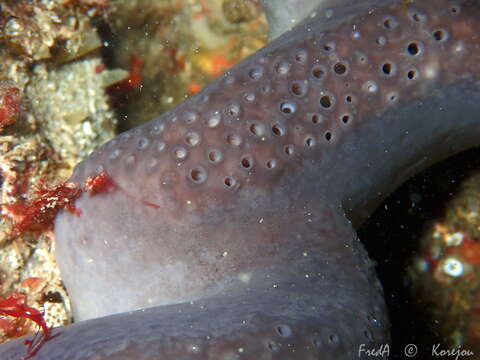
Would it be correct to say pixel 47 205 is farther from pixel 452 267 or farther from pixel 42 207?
pixel 452 267

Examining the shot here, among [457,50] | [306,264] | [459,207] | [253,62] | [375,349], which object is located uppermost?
[253,62]

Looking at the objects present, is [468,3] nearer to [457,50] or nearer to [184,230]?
[457,50]

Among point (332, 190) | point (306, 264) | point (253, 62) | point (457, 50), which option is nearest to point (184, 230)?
point (306, 264)

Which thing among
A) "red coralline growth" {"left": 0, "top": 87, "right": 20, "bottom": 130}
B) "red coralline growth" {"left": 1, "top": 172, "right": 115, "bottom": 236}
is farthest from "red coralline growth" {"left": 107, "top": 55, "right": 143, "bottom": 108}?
"red coralline growth" {"left": 1, "top": 172, "right": 115, "bottom": 236}

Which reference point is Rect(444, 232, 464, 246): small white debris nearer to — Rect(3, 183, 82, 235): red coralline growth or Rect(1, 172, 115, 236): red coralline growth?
Rect(1, 172, 115, 236): red coralline growth

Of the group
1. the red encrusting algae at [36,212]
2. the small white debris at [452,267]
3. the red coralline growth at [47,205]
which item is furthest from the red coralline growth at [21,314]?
the small white debris at [452,267]

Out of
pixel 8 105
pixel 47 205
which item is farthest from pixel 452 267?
pixel 8 105
